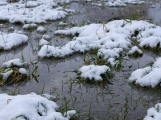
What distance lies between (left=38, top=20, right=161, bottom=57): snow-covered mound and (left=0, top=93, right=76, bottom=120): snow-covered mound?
5.54 ft

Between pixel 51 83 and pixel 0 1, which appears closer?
pixel 51 83

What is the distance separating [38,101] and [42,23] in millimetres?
4548

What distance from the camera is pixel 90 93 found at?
2650mm

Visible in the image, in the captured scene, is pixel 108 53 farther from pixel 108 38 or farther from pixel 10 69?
pixel 10 69

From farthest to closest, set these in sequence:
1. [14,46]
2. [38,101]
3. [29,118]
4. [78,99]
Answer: [14,46] → [78,99] → [38,101] → [29,118]

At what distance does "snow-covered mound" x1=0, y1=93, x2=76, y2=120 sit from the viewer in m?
1.91

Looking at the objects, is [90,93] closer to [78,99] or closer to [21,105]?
[78,99]

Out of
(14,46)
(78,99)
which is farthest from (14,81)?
(14,46)

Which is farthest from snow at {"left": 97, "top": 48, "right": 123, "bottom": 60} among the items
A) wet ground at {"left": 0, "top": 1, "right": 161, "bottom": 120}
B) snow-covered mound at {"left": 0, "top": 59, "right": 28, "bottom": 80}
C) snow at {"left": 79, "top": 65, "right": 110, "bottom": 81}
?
snow-covered mound at {"left": 0, "top": 59, "right": 28, "bottom": 80}

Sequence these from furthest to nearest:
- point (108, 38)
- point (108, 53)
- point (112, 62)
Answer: point (108, 38), point (108, 53), point (112, 62)

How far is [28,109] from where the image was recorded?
6.57ft

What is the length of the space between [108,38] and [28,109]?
3040 millimetres

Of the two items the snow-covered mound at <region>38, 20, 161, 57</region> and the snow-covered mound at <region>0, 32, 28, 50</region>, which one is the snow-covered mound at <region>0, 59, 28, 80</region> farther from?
the snow-covered mound at <region>0, 32, 28, 50</region>

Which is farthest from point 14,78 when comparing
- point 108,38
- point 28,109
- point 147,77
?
point 108,38
